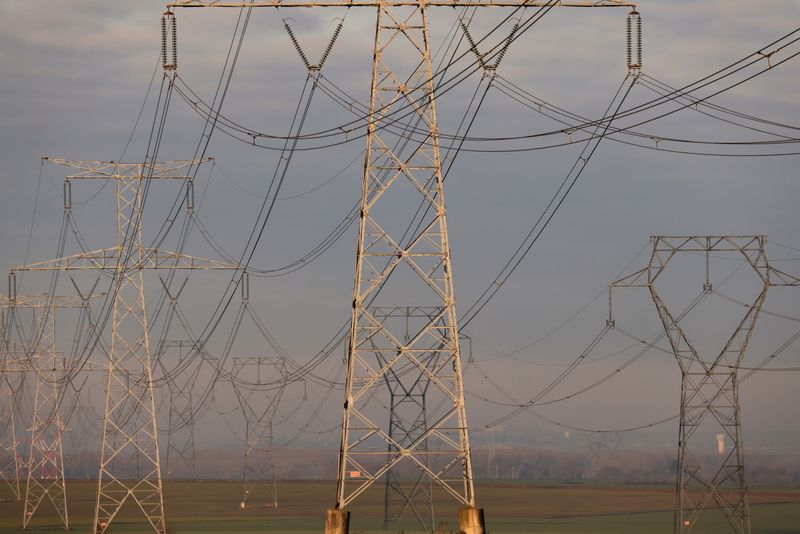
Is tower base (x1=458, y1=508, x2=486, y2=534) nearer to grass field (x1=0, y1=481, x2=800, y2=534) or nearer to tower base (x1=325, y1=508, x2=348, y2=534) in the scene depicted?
tower base (x1=325, y1=508, x2=348, y2=534)

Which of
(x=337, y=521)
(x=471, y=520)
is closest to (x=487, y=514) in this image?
(x=471, y=520)

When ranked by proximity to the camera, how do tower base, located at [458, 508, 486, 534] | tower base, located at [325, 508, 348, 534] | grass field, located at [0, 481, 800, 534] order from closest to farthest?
tower base, located at [325, 508, 348, 534]
tower base, located at [458, 508, 486, 534]
grass field, located at [0, 481, 800, 534]

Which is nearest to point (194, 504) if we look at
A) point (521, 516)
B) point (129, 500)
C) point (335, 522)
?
point (129, 500)

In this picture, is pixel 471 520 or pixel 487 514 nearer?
pixel 471 520

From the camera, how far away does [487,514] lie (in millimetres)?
136375

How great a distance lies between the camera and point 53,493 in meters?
167

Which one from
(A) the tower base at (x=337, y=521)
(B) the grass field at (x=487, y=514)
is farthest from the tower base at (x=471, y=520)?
(B) the grass field at (x=487, y=514)

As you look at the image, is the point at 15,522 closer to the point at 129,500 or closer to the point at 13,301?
the point at 13,301

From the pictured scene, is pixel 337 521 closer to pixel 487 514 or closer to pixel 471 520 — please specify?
pixel 471 520

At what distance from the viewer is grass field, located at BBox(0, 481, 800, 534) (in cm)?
10069

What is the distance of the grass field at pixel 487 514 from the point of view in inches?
3964

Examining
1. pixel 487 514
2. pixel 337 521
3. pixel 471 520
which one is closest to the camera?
pixel 337 521

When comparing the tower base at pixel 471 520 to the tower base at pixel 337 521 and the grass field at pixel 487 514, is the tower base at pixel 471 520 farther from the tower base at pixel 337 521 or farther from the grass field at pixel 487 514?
the grass field at pixel 487 514

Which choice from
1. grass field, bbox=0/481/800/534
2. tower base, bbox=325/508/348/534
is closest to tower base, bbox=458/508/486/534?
tower base, bbox=325/508/348/534
